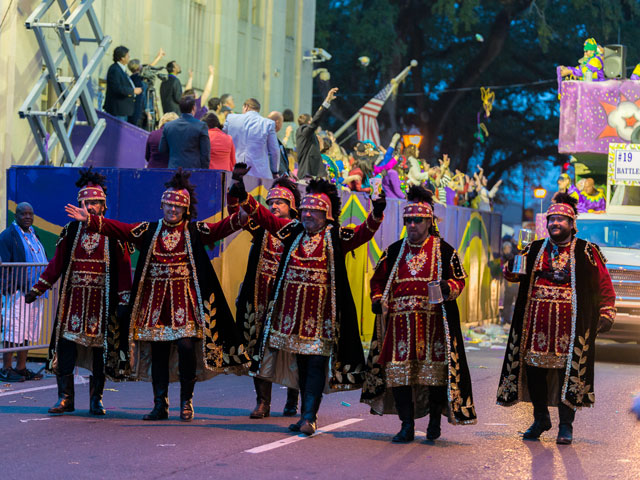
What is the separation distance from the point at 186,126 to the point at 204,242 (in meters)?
4.81

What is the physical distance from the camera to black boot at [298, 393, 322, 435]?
9.78 metres

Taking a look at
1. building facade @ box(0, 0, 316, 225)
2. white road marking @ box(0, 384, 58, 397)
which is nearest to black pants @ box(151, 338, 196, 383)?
white road marking @ box(0, 384, 58, 397)

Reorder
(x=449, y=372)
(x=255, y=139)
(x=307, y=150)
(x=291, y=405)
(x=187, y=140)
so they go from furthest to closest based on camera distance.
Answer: (x=307, y=150) < (x=255, y=139) < (x=187, y=140) < (x=291, y=405) < (x=449, y=372)

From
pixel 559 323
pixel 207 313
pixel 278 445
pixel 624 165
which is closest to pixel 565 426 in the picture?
pixel 559 323

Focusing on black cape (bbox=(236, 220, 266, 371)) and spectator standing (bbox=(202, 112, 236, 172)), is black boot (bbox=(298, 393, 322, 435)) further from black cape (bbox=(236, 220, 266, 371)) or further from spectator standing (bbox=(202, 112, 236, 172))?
spectator standing (bbox=(202, 112, 236, 172))

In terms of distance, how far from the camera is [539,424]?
33.2ft

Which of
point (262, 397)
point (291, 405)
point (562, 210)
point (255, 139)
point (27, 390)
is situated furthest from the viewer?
point (255, 139)

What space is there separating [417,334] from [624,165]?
1273 centimetres

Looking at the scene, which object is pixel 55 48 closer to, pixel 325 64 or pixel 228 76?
pixel 228 76

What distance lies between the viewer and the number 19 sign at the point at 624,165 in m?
21.3

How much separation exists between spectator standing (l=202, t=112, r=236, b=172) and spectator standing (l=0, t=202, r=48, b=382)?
2621 millimetres

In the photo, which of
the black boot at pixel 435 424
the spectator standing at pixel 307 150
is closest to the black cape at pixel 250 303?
the black boot at pixel 435 424

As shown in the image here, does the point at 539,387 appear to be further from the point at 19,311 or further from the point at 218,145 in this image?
the point at 218,145

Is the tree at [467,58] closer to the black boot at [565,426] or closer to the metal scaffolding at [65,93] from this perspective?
the metal scaffolding at [65,93]
